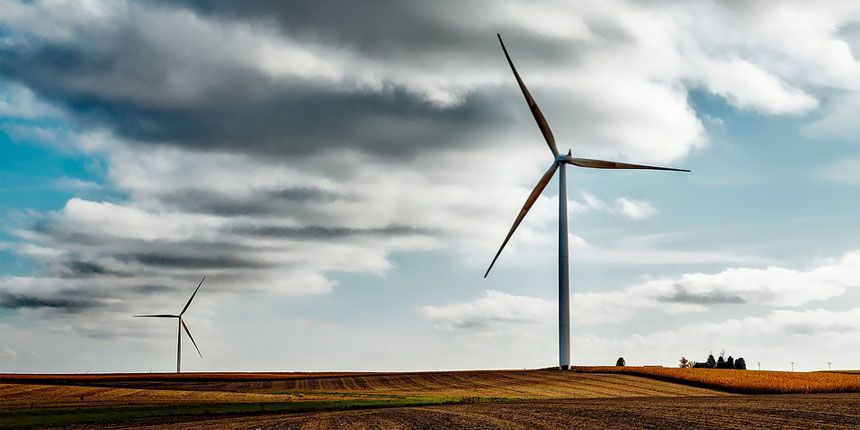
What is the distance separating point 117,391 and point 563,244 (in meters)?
38.6

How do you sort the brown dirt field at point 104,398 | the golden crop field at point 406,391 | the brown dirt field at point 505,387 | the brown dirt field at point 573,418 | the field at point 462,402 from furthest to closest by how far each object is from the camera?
the brown dirt field at point 505,387
the golden crop field at point 406,391
the brown dirt field at point 104,398
the field at point 462,402
the brown dirt field at point 573,418

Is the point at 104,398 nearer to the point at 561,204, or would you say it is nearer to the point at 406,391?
the point at 406,391

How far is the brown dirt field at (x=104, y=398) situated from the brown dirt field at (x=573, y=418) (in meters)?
12.3

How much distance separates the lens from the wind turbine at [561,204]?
69438 millimetres

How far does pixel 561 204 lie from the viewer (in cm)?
7100

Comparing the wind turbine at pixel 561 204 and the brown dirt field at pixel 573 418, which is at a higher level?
the wind turbine at pixel 561 204

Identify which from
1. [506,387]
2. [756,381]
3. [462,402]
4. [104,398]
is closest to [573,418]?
[462,402]

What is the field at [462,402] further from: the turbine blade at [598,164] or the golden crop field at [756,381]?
the turbine blade at [598,164]

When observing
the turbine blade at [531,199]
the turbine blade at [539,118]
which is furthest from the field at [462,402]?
the turbine blade at [539,118]

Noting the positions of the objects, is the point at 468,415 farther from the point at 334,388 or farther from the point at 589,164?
the point at 589,164

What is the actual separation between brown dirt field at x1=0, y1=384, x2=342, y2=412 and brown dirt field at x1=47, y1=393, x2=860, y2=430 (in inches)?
485

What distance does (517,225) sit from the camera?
2707 inches

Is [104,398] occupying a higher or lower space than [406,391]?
higher

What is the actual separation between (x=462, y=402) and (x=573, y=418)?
15.8m
